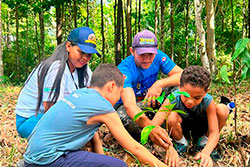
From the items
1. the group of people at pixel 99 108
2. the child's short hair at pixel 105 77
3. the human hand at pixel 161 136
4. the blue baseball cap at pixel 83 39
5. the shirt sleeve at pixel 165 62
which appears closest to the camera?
the group of people at pixel 99 108

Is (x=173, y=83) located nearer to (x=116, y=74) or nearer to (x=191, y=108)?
(x=191, y=108)

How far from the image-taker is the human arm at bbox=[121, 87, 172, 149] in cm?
208

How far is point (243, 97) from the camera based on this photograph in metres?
4.91

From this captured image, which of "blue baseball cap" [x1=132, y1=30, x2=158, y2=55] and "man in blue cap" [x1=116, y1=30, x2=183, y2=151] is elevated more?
"blue baseball cap" [x1=132, y1=30, x2=158, y2=55]

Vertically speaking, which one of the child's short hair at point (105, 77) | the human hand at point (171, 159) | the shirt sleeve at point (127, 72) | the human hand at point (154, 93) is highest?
the child's short hair at point (105, 77)

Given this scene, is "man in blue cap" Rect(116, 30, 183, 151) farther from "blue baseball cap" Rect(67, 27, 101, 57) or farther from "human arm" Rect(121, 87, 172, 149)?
"blue baseball cap" Rect(67, 27, 101, 57)

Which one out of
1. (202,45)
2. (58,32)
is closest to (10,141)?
(202,45)

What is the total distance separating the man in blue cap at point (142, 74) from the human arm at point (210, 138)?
564mm

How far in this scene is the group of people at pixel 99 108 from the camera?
174 cm

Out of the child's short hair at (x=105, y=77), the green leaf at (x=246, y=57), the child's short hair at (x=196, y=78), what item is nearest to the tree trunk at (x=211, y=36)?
the child's short hair at (x=196, y=78)

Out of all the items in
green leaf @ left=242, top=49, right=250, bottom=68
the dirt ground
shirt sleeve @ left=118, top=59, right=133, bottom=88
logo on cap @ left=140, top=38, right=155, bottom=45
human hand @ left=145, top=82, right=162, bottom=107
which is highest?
logo on cap @ left=140, top=38, right=155, bottom=45

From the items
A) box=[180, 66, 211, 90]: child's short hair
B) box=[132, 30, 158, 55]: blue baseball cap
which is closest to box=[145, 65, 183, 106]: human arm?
box=[132, 30, 158, 55]: blue baseball cap

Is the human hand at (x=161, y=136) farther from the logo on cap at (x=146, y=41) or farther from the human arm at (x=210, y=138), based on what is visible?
the logo on cap at (x=146, y=41)

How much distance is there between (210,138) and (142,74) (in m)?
1.10
